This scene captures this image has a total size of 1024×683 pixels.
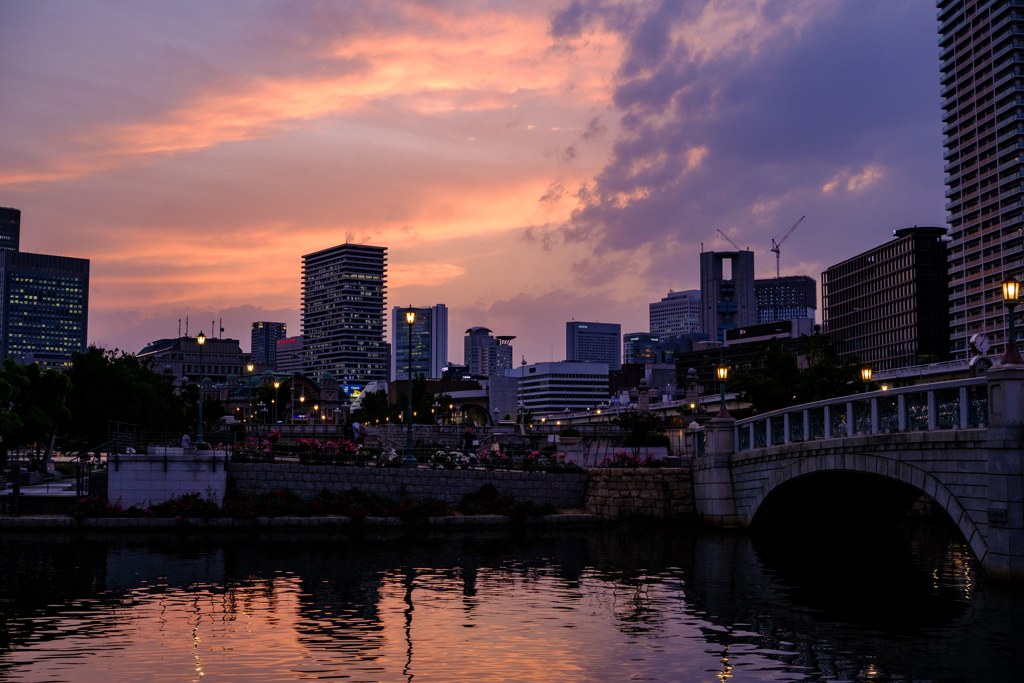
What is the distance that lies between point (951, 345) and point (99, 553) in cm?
18627

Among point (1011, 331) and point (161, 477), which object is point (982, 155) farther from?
point (161, 477)

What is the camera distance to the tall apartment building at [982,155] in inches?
6319

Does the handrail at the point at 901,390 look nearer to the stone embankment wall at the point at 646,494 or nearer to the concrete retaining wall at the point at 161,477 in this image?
the stone embankment wall at the point at 646,494

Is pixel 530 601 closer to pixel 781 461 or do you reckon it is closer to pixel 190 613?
pixel 190 613

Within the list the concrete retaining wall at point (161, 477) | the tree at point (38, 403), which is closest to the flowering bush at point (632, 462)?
the concrete retaining wall at point (161, 477)

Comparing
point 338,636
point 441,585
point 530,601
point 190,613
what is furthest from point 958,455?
point 190,613

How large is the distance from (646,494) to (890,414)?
1377 centimetres

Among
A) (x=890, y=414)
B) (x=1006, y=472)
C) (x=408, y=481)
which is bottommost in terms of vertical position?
(x=408, y=481)

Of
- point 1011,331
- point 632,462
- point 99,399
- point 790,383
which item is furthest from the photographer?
point 99,399

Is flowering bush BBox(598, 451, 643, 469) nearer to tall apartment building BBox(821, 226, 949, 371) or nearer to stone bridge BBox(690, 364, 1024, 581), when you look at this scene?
stone bridge BBox(690, 364, 1024, 581)

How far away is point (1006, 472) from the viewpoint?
2170 centimetres

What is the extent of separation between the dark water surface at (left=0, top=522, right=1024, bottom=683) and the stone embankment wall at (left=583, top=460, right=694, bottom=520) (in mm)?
6149

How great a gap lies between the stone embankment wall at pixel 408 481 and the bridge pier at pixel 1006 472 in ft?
68.6

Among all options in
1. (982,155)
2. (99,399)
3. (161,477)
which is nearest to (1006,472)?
(161,477)
